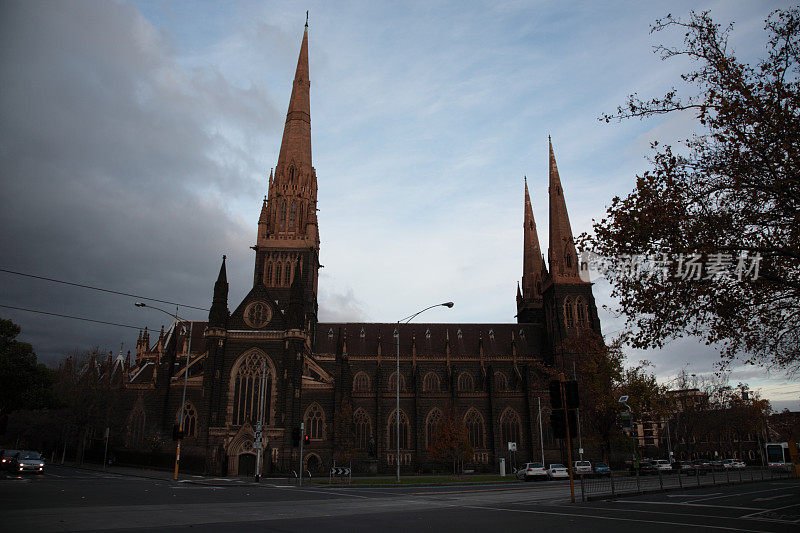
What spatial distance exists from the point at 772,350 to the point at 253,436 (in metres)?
36.7

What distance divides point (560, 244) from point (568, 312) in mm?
8520

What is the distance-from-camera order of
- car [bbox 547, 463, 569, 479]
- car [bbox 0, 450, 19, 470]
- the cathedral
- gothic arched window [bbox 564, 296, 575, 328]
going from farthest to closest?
gothic arched window [bbox 564, 296, 575, 328] → the cathedral → car [bbox 547, 463, 569, 479] → car [bbox 0, 450, 19, 470]

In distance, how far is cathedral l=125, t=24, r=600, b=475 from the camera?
143 feet

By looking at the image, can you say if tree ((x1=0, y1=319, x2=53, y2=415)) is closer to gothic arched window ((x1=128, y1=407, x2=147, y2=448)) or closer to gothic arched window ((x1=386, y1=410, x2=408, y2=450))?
gothic arched window ((x1=128, y1=407, x2=147, y2=448))

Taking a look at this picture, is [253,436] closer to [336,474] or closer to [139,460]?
[336,474]

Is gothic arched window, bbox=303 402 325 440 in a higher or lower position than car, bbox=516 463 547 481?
higher

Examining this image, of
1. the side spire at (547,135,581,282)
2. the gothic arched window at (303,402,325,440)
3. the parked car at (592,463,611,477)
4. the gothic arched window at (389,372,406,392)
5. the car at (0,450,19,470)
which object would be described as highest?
the side spire at (547,135,581,282)

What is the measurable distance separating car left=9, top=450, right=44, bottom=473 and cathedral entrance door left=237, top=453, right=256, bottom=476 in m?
14.3

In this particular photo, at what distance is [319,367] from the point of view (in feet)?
163

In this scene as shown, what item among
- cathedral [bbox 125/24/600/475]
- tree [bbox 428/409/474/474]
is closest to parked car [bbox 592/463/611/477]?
tree [bbox 428/409/474/474]

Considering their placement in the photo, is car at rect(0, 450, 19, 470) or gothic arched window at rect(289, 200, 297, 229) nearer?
car at rect(0, 450, 19, 470)

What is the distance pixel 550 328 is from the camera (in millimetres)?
61969

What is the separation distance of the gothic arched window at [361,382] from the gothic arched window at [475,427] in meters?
11.6

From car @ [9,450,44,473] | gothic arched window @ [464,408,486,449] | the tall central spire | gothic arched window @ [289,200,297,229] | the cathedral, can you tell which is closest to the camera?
car @ [9,450,44,473]
